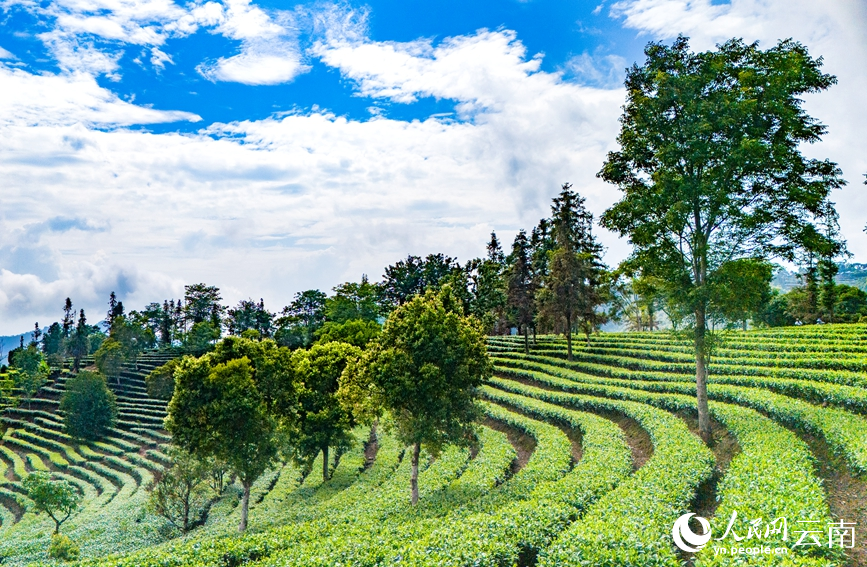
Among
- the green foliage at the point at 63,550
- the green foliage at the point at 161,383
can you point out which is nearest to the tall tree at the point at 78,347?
the green foliage at the point at 161,383

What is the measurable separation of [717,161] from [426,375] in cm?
1644

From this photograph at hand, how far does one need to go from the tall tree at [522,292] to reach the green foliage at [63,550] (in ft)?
138

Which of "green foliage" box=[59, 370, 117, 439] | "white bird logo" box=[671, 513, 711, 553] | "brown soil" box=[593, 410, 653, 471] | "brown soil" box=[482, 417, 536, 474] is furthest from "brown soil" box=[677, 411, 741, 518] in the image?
"green foliage" box=[59, 370, 117, 439]

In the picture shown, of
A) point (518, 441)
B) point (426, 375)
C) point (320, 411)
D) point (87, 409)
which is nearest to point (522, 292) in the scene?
point (518, 441)

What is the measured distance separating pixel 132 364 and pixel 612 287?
103127mm

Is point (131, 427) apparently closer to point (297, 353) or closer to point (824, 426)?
point (297, 353)

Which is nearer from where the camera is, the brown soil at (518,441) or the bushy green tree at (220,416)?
the bushy green tree at (220,416)

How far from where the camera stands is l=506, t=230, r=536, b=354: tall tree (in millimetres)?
56156

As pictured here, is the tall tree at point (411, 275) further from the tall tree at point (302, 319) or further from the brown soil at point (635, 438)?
the brown soil at point (635, 438)

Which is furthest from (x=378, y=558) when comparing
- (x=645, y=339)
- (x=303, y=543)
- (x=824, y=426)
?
(x=645, y=339)

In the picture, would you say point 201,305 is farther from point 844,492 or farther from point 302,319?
point 844,492

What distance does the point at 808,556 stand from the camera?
33.3 feet

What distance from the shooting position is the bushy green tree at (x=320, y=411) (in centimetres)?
3325

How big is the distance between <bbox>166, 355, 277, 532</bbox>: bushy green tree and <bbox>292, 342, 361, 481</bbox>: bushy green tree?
283 inches
